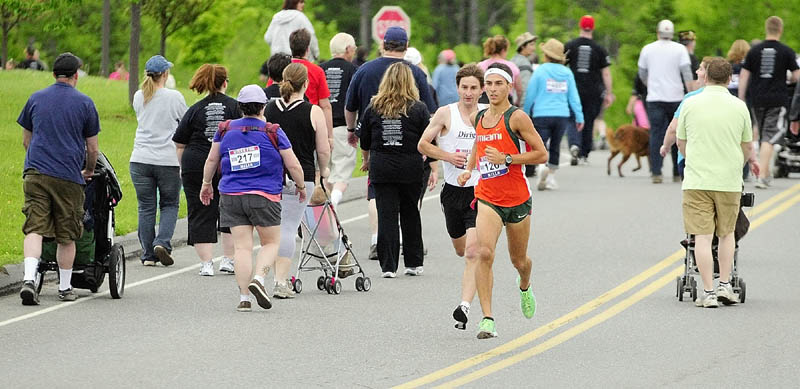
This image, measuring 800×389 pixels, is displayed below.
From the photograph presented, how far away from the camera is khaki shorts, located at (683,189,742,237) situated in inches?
484

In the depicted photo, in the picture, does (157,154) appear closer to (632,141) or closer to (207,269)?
(207,269)

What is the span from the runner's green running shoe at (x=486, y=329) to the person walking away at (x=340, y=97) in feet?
18.7

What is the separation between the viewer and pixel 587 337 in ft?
36.4

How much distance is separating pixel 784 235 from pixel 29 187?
8485 millimetres

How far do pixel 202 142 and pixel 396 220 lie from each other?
71.8 inches

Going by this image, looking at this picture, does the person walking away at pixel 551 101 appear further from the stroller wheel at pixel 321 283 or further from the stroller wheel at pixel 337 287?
the stroller wheel at pixel 337 287

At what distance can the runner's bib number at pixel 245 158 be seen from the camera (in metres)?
12.0

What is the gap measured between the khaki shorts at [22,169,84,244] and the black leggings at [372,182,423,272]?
270 cm

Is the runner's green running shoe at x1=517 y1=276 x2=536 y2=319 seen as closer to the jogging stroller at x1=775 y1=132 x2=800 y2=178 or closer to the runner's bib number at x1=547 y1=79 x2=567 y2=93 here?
the runner's bib number at x1=547 y1=79 x2=567 y2=93

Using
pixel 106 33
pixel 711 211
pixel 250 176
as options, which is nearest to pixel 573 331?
pixel 711 211

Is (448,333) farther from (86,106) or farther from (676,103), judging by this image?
(676,103)

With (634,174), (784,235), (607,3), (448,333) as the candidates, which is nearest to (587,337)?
(448,333)

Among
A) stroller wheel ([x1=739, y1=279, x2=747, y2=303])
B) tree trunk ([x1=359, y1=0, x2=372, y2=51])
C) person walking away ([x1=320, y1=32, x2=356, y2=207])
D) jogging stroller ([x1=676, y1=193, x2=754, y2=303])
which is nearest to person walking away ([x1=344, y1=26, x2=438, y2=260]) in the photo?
person walking away ([x1=320, y1=32, x2=356, y2=207])

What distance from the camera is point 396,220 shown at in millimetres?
→ 13945
